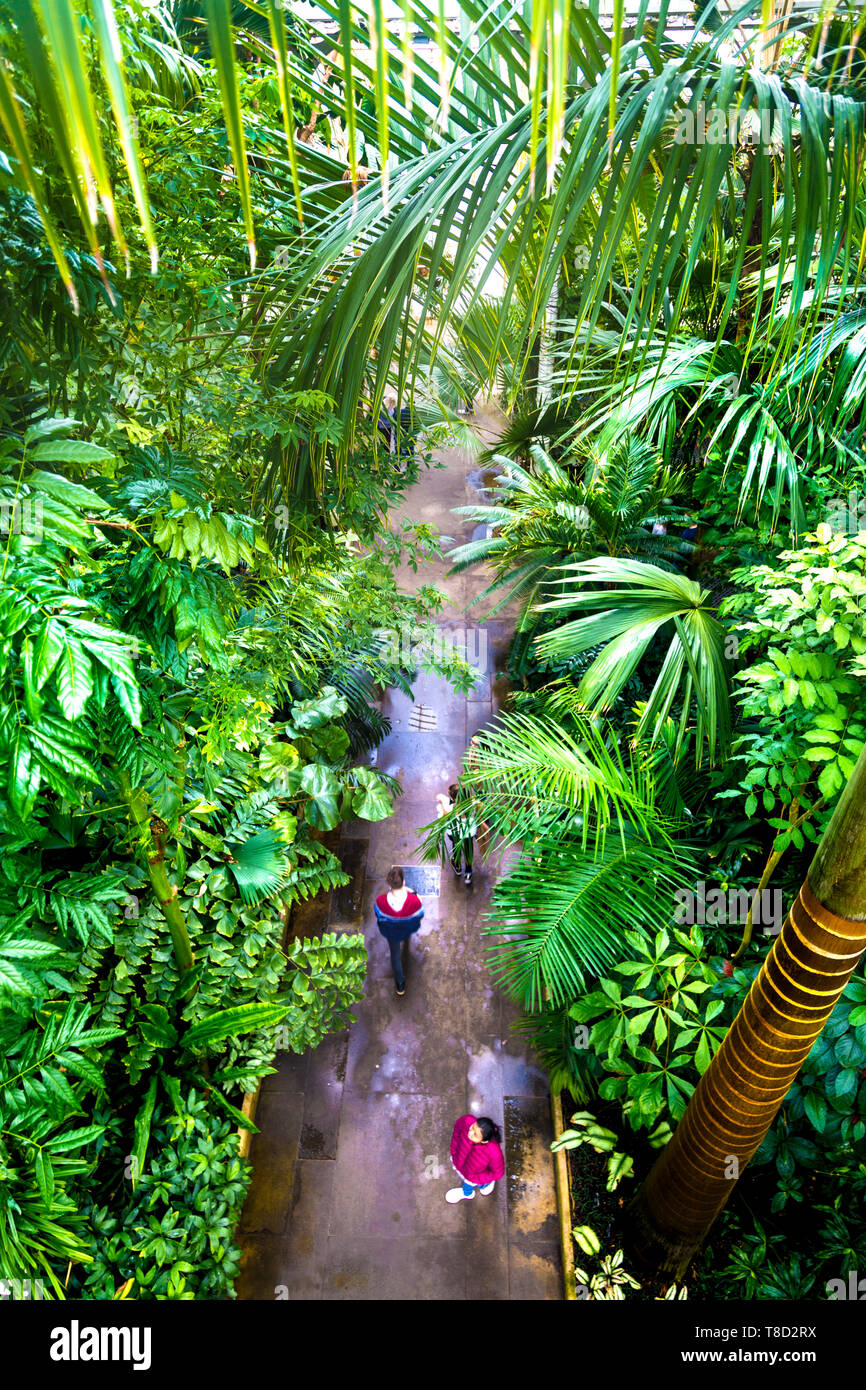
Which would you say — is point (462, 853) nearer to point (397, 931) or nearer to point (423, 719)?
point (397, 931)

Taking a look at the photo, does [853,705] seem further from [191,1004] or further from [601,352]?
[191,1004]

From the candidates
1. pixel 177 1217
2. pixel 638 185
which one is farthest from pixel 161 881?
pixel 638 185

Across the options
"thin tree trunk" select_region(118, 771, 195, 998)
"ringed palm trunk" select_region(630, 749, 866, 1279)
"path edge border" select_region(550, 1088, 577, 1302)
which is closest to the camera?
"ringed palm trunk" select_region(630, 749, 866, 1279)

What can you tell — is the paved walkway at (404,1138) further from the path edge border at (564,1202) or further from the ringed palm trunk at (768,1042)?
the ringed palm trunk at (768,1042)

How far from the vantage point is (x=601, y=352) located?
183 inches

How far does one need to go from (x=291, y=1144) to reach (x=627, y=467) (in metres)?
4.54

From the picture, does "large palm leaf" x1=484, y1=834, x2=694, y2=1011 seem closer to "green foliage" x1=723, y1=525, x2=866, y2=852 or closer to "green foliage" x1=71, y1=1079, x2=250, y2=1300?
"green foliage" x1=723, y1=525, x2=866, y2=852

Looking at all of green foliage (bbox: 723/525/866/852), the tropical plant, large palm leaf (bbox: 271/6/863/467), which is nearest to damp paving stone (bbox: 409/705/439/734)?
the tropical plant

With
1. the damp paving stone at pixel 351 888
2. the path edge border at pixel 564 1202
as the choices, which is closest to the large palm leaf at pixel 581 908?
the path edge border at pixel 564 1202

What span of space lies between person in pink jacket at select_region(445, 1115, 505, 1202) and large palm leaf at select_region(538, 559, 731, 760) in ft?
7.02

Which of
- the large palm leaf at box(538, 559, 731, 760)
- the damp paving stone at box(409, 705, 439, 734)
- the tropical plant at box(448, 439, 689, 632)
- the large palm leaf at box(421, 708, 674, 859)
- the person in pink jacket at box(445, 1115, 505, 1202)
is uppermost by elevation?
the tropical plant at box(448, 439, 689, 632)

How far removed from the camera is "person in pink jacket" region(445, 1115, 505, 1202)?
13.1 feet

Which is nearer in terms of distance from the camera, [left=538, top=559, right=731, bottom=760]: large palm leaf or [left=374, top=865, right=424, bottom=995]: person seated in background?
[left=538, top=559, right=731, bottom=760]: large palm leaf

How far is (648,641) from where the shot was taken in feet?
12.0
